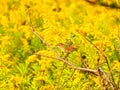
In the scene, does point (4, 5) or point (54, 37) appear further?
point (4, 5)

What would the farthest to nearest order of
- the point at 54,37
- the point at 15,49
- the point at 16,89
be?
1. the point at 15,49
2. the point at 54,37
3. the point at 16,89

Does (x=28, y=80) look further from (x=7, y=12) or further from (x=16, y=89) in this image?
(x=7, y=12)

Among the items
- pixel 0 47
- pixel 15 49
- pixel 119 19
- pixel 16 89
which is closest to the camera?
pixel 16 89

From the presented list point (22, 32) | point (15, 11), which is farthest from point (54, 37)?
point (15, 11)

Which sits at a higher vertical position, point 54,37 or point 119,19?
point 54,37

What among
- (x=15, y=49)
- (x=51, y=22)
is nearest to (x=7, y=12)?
(x=15, y=49)

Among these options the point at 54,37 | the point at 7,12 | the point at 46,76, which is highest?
the point at 54,37

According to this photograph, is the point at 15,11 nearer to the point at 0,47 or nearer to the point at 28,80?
the point at 0,47
